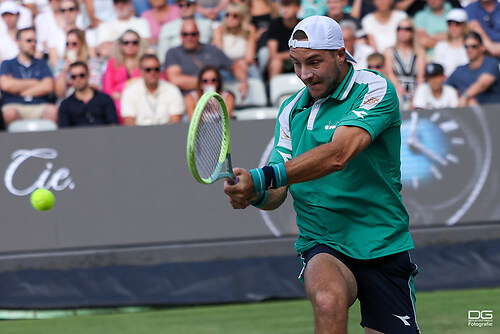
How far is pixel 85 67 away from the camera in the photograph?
8.94 metres

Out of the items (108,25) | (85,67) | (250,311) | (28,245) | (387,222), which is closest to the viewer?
(387,222)

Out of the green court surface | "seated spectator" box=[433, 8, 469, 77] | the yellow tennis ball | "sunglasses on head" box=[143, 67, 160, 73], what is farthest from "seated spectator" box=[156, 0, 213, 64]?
the green court surface

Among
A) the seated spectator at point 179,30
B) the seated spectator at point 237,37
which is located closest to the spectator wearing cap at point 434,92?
the seated spectator at point 237,37

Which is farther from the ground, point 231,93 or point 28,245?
point 231,93

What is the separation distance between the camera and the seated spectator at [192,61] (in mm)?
9102

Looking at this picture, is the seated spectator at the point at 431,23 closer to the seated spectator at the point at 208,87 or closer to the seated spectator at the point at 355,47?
the seated spectator at the point at 355,47

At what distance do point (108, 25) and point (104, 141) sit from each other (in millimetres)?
1976

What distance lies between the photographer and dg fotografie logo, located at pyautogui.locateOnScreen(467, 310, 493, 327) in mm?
6227

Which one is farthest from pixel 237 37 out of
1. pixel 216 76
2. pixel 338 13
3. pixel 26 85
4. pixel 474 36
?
pixel 474 36

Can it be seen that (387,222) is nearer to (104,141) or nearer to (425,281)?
(425,281)

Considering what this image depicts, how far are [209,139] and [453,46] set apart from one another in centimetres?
651

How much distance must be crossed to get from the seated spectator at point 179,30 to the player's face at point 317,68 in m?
5.85

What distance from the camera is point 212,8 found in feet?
32.4

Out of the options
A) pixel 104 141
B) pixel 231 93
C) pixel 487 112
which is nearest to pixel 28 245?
pixel 104 141
